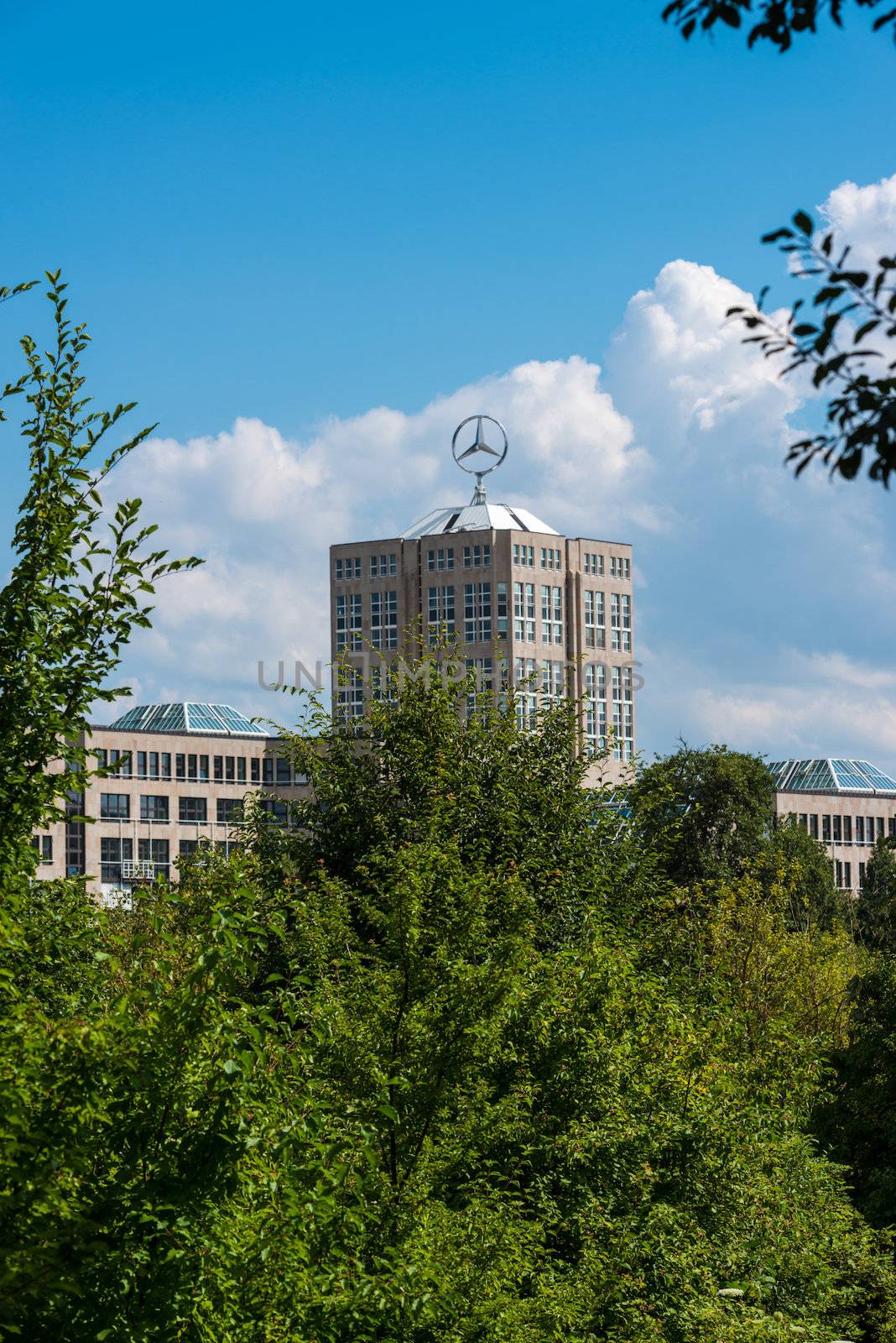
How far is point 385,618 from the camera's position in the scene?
196125 mm

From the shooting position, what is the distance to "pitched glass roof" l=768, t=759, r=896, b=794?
183000 mm

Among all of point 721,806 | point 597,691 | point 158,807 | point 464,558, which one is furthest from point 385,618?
point 721,806

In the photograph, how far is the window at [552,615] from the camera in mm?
193875

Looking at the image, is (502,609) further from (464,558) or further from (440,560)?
(440,560)

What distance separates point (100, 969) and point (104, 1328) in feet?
12.4

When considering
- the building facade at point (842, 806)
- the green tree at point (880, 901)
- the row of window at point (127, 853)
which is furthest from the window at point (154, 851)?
the green tree at point (880, 901)

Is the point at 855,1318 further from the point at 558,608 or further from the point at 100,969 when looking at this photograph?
the point at 558,608

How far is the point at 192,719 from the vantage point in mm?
170000

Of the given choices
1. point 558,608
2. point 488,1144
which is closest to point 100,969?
point 488,1144

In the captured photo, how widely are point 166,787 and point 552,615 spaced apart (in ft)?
182

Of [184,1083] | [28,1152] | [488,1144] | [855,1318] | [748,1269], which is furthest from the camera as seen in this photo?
[855,1318]

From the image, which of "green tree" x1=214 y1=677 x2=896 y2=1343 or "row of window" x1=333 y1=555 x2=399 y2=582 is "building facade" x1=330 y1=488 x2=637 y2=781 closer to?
"row of window" x1=333 y1=555 x2=399 y2=582

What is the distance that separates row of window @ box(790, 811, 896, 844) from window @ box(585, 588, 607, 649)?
35.3 meters

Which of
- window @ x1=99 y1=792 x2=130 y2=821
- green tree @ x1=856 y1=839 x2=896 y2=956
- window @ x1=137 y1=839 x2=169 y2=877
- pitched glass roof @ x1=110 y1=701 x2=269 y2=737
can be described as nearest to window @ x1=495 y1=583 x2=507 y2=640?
pitched glass roof @ x1=110 y1=701 x2=269 y2=737
